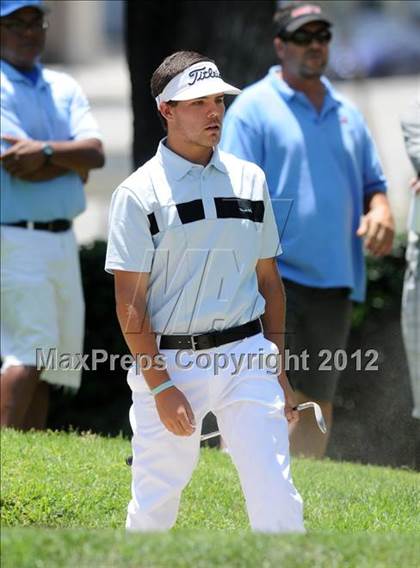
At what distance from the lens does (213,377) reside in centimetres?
510

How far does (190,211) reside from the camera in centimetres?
515

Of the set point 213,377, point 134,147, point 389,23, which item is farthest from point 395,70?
point 213,377

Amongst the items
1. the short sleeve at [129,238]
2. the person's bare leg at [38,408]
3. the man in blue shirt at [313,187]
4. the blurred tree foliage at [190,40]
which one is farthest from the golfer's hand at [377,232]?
the short sleeve at [129,238]

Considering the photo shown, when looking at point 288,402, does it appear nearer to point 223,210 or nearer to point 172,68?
point 223,210

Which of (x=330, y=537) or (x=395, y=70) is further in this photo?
(x=395, y=70)

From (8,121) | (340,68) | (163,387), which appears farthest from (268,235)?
(340,68)

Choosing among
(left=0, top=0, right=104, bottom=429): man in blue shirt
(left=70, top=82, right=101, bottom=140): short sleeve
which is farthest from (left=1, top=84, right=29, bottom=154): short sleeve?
(left=70, top=82, right=101, bottom=140): short sleeve

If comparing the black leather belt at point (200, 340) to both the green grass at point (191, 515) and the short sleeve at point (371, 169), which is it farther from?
the short sleeve at point (371, 169)

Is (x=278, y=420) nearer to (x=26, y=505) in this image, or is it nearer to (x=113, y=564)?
(x=113, y=564)

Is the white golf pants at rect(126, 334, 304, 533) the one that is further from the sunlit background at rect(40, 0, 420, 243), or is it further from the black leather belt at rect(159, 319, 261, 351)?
the sunlit background at rect(40, 0, 420, 243)

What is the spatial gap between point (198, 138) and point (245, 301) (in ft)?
2.05

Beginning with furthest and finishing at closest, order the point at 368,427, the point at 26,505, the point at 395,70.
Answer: the point at 395,70 < the point at 368,427 < the point at 26,505

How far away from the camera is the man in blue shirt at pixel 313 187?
7879 millimetres

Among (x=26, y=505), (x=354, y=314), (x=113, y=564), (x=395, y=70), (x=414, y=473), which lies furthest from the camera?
(x=395, y=70)
